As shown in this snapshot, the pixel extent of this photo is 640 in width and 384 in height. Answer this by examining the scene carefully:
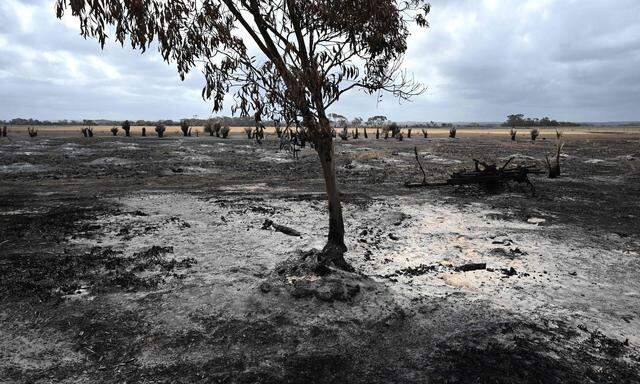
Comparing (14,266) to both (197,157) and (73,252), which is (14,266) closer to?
(73,252)

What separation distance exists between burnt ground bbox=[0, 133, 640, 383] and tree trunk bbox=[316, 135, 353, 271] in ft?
1.45

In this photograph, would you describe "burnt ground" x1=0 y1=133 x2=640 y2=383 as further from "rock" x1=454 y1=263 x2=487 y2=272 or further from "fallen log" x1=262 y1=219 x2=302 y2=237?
"fallen log" x1=262 y1=219 x2=302 y2=237

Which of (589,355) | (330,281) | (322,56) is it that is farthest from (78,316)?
(589,355)

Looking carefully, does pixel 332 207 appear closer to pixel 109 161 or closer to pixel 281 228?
pixel 281 228

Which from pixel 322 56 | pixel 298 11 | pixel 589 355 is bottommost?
pixel 589 355

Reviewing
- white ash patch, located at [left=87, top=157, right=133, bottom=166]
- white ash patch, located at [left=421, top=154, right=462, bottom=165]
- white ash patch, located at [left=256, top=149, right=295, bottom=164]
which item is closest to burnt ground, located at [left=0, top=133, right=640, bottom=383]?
white ash patch, located at [left=87, top=157, right=133, bottom=166]

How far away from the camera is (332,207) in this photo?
7785mm

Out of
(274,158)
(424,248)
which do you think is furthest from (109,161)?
(424,248)

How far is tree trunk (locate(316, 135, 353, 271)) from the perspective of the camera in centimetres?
718

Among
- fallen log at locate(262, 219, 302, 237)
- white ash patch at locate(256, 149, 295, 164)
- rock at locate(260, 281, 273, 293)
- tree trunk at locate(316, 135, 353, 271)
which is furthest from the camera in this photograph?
white ash patch at locate(256, 149, 295, 164)

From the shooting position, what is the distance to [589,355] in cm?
510

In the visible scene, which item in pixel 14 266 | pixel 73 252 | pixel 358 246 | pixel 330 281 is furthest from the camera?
pixel 358 246

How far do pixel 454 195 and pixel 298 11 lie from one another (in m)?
10.4

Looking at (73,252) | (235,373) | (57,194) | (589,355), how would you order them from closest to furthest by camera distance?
1. (235,373)
2. (589,355)
3. (73,252)
4. (57,194)
